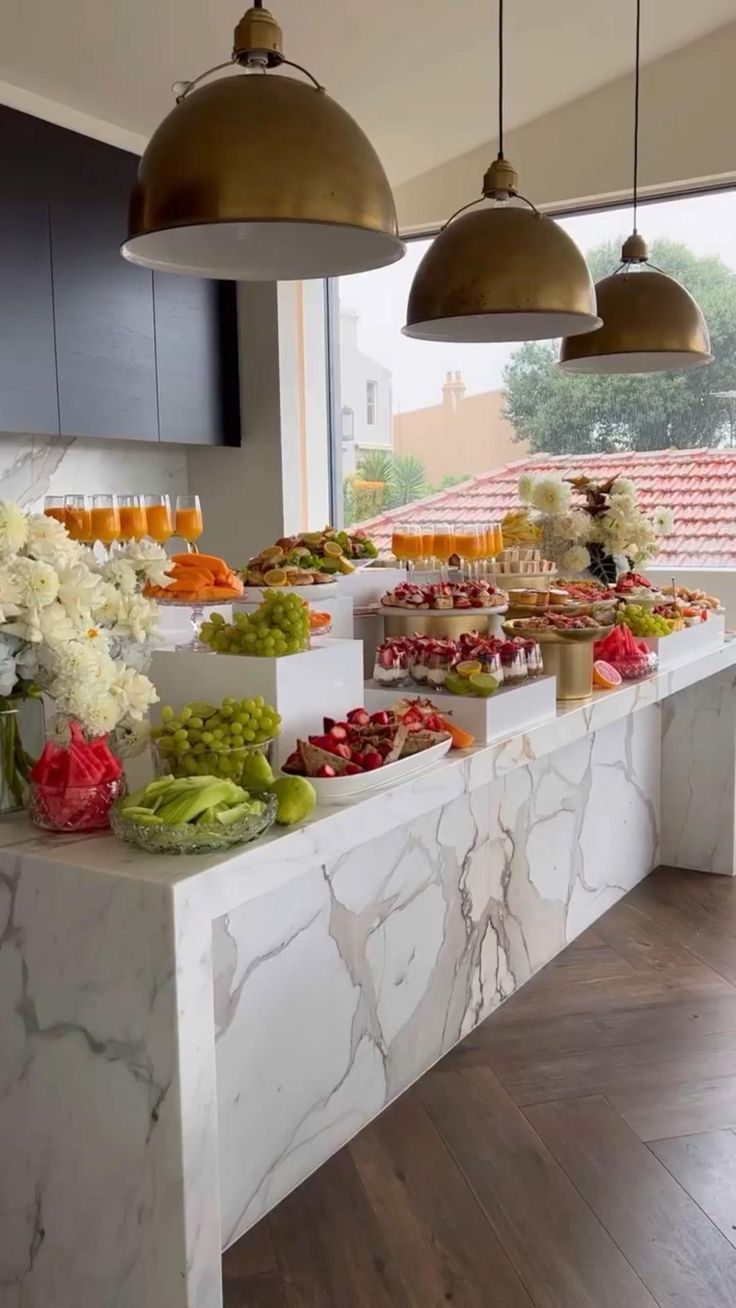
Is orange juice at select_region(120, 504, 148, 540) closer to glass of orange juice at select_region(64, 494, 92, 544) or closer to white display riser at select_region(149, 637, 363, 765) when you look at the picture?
glass of orange juice at select_region(64, 494, 92, 544)

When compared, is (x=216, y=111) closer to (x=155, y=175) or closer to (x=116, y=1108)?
(x=155, y=175)

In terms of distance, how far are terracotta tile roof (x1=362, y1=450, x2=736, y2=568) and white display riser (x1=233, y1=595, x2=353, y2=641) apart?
2.50 metres

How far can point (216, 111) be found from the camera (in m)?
1.54

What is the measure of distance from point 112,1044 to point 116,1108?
0.09 metres

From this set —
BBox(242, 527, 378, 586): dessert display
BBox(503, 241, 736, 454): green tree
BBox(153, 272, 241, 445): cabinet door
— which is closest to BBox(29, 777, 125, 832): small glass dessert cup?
BBox(242, 527, 378, 586): dessert display

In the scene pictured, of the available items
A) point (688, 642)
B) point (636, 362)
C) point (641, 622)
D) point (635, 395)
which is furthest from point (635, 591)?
point (635, 395)

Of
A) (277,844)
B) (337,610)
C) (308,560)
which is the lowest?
(277,844)

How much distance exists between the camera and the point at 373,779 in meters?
1.91

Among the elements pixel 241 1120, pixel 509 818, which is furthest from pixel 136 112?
pixel 241 1120

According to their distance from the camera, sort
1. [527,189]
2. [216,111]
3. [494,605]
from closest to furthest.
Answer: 1. [216,111]
2. [494,605]
3. [527,189]

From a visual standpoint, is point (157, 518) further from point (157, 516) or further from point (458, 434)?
point (458, 434)

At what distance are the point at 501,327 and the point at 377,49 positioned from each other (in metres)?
2.12

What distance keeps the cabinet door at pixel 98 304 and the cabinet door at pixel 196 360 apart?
0.09 m

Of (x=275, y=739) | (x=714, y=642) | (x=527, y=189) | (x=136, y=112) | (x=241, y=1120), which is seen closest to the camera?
(x=275, y=739)
